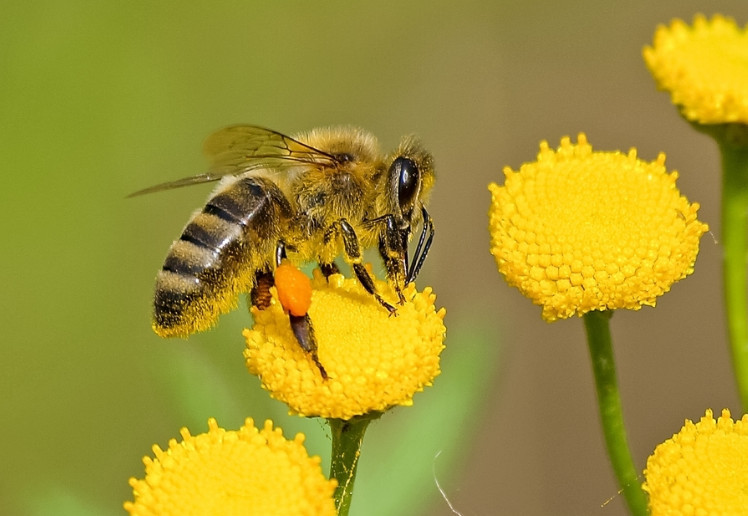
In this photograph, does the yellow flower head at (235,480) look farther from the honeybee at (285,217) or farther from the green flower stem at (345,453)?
the honeybee at (285,217)

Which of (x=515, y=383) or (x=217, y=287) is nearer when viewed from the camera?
(x=217, y=287)

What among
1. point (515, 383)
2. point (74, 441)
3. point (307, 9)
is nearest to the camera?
point (74, 441)

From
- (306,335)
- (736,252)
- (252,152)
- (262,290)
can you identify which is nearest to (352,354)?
(306,335)

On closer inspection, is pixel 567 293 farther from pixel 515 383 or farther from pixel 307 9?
pixel 307 9

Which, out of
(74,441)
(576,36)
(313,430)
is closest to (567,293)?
(313,430)

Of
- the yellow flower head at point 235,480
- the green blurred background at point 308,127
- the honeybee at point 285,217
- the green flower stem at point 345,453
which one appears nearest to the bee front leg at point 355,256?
the honeybee at point 285,217

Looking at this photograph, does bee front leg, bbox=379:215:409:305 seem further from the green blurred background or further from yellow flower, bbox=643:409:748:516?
the green blurred background

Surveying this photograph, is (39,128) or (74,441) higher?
(39,128)
